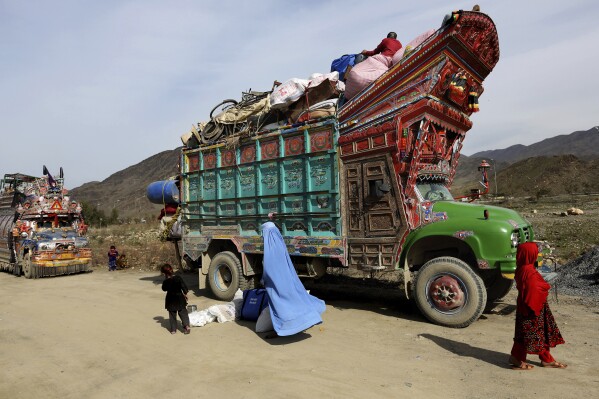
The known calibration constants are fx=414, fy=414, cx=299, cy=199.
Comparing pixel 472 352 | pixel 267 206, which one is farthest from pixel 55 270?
pixel 472 352

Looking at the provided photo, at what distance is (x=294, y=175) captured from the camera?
8.12 metres

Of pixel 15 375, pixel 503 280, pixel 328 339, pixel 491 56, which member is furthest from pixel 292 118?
pixel 15 375

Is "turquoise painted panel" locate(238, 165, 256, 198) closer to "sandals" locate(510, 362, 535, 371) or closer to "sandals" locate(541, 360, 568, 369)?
"sandals" locate(510, 362, 535, 371)

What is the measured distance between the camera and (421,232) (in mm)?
6715

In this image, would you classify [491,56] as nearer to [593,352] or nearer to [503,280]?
[503,280]

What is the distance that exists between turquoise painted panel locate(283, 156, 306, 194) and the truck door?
3.08 ft

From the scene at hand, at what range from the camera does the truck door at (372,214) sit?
6926 millimetres

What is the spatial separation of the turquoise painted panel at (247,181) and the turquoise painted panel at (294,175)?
88cm

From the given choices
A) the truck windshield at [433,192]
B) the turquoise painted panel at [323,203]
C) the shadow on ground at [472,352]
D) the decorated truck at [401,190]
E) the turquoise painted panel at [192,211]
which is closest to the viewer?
the shadow on ground at [472,352]

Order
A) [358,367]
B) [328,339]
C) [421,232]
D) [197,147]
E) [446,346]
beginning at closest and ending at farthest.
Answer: [358,367], [446,346], [328,339], [421,232], [197,147]

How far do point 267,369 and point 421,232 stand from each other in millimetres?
3311

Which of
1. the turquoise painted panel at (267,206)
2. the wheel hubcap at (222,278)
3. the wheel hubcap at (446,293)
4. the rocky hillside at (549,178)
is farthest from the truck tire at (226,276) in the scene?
the rocky hillside at (549,178)

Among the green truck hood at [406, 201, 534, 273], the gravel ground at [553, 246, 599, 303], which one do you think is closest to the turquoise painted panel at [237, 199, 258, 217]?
the green truck hood at [406, 201, 534, 273]

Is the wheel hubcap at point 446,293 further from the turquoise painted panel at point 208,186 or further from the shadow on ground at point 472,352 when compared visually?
the turquoise painted panel at point 208,186
